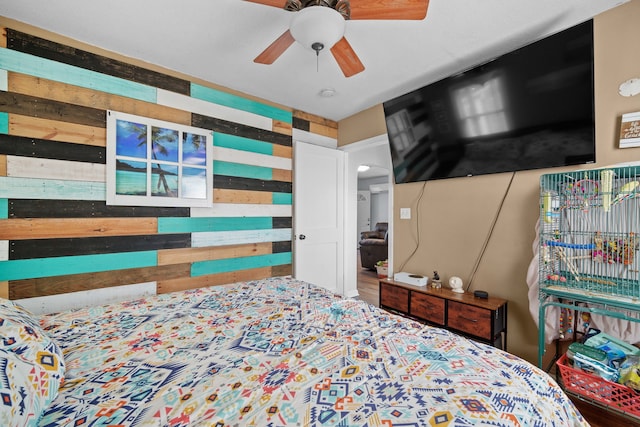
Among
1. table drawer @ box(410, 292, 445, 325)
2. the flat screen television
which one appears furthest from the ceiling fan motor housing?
table drawer @ box(410, 292, 445, 325)

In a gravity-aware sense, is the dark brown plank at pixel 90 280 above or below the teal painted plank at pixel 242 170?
below

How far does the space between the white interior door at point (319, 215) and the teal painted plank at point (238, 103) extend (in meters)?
0.41

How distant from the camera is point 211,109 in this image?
2.80 meters

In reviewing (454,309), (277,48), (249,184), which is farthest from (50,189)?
(454,309)

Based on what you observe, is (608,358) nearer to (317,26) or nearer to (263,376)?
(263,376)

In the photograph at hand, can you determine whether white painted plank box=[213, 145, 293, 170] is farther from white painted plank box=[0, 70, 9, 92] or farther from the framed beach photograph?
white painted plank box=[0, 70, 9, 92]

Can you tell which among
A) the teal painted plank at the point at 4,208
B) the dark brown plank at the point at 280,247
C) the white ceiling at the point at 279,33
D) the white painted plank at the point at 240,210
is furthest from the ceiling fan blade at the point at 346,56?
the teal painted plank at the point at 4,208

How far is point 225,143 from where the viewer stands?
9.45 feet

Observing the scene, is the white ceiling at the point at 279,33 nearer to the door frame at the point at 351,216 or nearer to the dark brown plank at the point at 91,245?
the door frame at the point at 351,216

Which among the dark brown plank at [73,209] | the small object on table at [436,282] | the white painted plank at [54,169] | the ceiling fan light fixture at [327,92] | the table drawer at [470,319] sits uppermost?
the ceiling fan light fixture at [327,92]

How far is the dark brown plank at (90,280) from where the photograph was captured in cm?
195

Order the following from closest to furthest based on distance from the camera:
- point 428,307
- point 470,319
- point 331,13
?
point 331,13, point 470,319, point 428,307

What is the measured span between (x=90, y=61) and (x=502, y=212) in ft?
11.9

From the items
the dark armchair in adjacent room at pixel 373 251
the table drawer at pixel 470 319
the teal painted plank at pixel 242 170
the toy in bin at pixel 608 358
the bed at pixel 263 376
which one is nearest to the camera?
the bed at pixel 263 376
